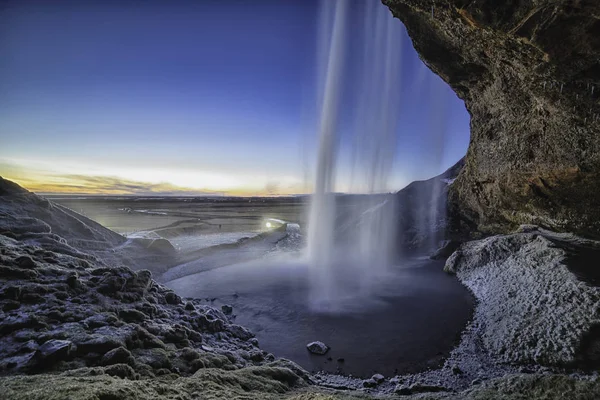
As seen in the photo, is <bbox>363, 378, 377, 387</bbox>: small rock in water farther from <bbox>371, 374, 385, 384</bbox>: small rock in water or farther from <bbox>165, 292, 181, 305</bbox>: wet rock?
<bbox>165, 292, 181, 305</bbox>: wet rock

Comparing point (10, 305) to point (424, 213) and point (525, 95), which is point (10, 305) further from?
point (424, 213)

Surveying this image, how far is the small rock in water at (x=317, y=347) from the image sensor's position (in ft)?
26.1

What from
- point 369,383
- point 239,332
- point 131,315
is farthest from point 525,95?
point 131,315

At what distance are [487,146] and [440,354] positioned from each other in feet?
40.2

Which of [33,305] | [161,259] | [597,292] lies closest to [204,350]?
[33,305]

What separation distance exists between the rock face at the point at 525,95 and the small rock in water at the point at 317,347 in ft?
33.7

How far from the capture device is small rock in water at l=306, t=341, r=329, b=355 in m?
7.96

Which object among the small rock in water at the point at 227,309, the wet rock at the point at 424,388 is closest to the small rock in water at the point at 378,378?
the wet rock at the point at 424,388

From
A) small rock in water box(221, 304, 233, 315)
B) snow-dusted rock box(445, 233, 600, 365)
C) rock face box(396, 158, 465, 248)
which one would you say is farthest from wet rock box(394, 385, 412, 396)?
rock face box(396, 158, 465, 248)

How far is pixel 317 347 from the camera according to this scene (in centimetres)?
806

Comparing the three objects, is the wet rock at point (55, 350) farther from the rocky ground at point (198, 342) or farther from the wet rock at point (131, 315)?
the wet rock at point (131, 315)

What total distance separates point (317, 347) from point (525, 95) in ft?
A: 41.3

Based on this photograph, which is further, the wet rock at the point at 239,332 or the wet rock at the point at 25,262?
the wet rock at the point at 239,332

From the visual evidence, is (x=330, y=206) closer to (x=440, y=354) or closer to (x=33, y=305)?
(x=440, y=354)
